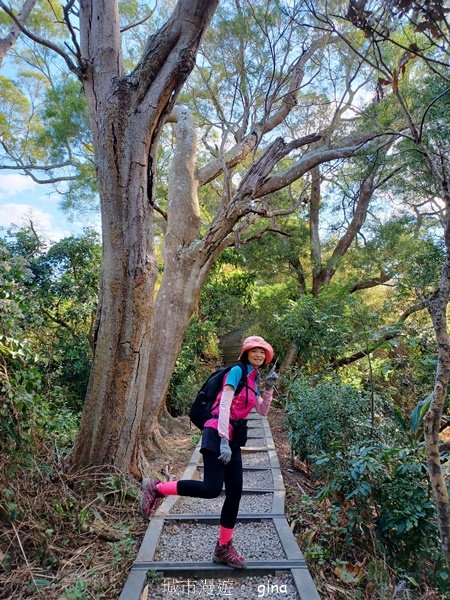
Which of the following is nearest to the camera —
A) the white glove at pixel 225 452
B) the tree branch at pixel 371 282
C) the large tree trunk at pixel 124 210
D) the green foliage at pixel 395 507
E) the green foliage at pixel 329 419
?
the white glove at pixel 225 452

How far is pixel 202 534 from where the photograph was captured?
3.21 m

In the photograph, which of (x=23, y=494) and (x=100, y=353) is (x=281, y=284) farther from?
(x=23, y=494)

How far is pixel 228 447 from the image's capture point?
247 cm

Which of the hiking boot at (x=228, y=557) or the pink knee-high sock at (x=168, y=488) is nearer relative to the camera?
the hiking boot at (x=228, y=557)

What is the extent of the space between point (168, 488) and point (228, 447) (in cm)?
62

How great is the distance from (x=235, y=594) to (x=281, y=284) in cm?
1084

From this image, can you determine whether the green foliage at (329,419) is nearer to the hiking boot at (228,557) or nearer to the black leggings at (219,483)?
the black leggings at (219,483)

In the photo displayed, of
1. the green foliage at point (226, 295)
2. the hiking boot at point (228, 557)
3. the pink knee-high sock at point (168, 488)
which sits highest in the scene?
the green foliage at point (226, 295)

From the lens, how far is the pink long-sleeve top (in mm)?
2518

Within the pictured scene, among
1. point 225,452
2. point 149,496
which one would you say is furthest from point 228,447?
point 149,496

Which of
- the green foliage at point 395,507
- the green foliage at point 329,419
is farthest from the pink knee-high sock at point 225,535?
the green foliage at point 329,419

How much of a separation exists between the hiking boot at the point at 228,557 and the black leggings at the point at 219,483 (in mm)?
147

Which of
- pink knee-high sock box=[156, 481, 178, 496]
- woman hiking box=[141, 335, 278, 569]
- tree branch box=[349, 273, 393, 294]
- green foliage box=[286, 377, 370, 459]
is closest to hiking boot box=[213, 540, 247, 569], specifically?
woman hiking box=[141, 335, 278, 569]

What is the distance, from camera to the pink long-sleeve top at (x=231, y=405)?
2518 millimetres
